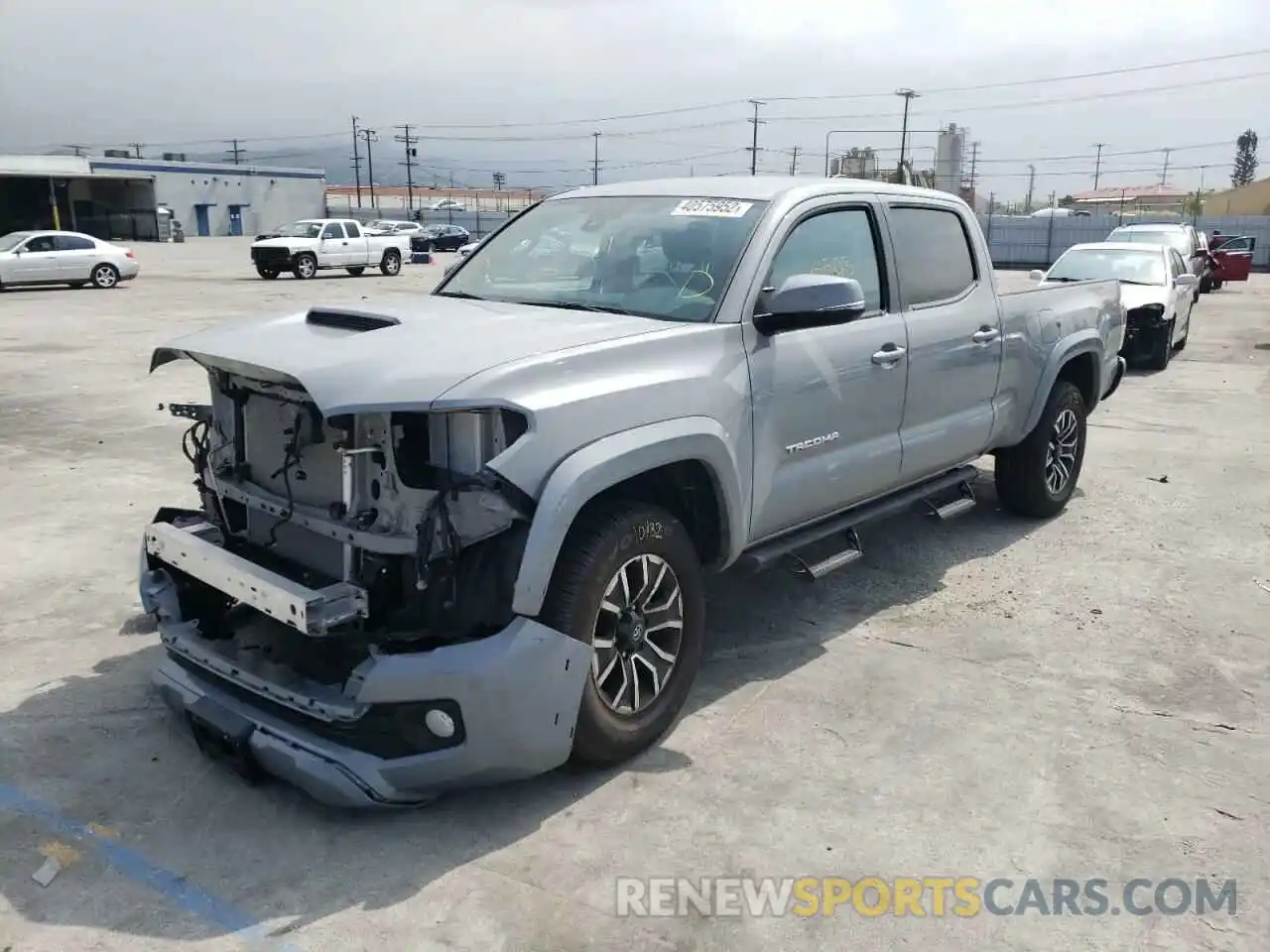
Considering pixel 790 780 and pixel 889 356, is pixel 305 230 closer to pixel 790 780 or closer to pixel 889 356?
pixel 889 356

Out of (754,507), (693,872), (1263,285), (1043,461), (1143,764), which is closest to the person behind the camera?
(693,872)

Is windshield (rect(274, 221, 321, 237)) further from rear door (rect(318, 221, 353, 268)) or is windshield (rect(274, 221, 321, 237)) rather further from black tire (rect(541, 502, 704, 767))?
black tire (rect(541, 502, 704, 767))

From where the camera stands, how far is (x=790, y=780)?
12.1ft

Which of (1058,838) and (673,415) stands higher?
(673,415)

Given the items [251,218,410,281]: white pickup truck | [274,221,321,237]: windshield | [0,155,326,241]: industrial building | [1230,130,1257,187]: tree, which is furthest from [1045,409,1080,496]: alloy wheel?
[1230,130,1257,187]: tree

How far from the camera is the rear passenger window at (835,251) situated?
4.41 metres

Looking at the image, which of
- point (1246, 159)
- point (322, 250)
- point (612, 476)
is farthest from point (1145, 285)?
point (1246, 159)

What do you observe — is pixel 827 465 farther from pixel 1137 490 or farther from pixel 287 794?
pixel 1137 490

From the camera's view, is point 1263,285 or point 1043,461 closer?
point 1043,461

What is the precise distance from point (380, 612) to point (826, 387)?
2.06 m

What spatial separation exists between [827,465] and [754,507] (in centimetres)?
53

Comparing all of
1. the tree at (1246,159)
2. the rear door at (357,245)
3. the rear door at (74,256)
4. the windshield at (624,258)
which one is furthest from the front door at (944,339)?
the tree at (1246,159)

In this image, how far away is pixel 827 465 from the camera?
4.50m

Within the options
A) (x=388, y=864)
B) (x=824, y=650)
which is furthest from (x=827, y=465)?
(x=388, y=864)
